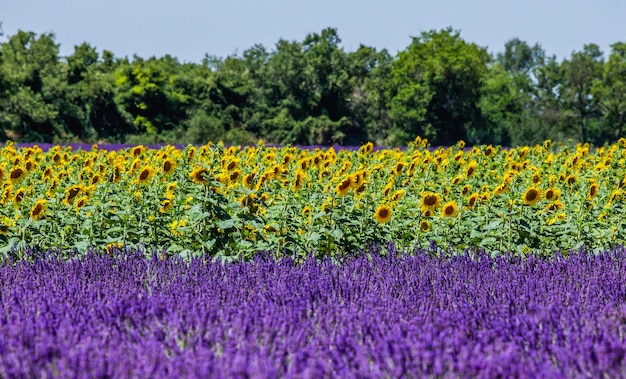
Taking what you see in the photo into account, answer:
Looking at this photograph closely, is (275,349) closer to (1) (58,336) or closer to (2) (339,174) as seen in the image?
(1) (58,336)

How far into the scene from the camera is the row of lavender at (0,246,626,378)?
2.68 metres

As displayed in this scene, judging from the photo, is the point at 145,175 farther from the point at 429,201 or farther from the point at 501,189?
the point at 501,189

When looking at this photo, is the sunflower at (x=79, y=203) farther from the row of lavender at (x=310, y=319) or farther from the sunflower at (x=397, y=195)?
the sunflower at (x=397, y=195)

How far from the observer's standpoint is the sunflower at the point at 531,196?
250 inches

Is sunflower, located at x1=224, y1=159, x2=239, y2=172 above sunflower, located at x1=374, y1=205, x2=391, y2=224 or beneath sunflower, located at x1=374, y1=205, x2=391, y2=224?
above

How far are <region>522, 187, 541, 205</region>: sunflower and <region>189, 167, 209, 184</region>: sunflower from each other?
270cm

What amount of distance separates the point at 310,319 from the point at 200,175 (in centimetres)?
304

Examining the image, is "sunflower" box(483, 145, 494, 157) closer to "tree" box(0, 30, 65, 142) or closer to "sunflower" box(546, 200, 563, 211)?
"sunflower" box(546, 200, 563, 211)

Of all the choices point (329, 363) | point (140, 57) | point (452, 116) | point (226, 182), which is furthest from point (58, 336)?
point (140, 57)

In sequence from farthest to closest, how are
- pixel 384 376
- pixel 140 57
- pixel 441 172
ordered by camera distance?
pixel 140 57
pixel 441 172
pixel 384 376

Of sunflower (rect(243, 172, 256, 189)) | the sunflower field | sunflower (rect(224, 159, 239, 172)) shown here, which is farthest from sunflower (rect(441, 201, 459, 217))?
sunflower (rect(224, 159, 239, 172))

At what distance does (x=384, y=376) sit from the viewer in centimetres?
265

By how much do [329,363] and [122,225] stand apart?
171 inches

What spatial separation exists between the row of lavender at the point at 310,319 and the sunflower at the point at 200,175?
1.28 metres
